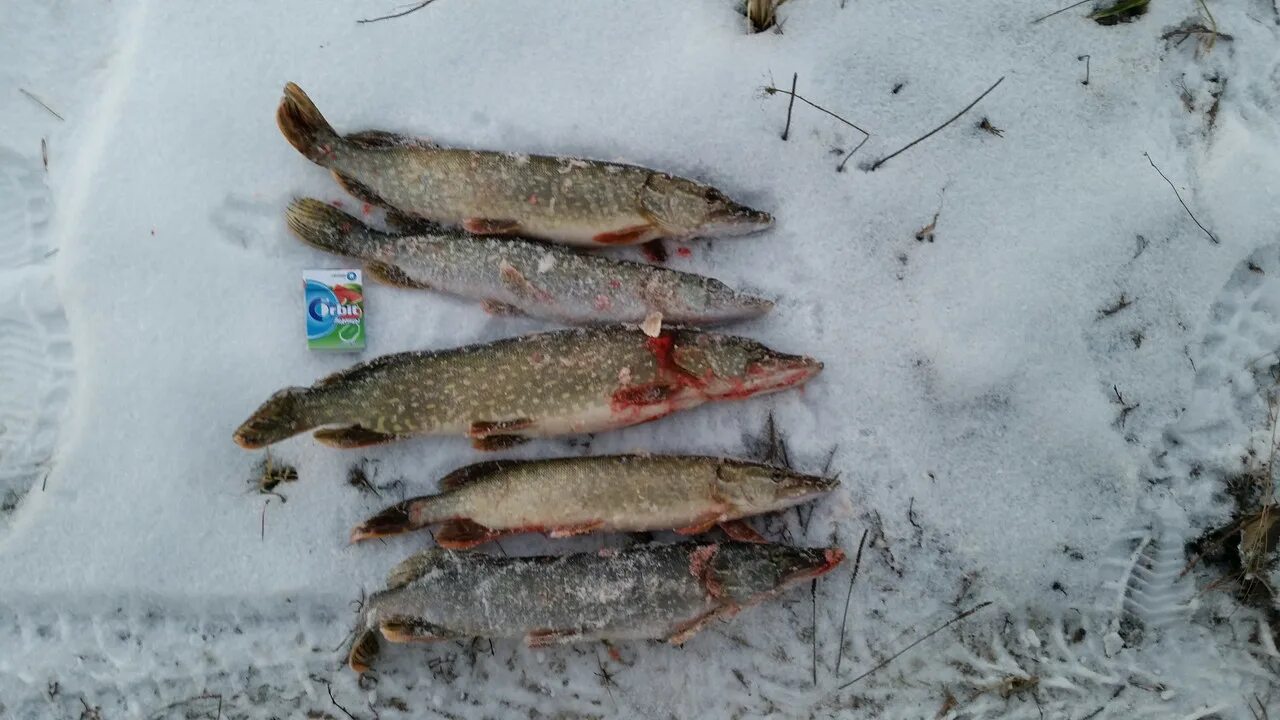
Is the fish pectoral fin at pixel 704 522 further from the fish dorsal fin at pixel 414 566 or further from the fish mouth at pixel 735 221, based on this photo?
the fish mouth at pixel 735 221

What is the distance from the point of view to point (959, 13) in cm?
375

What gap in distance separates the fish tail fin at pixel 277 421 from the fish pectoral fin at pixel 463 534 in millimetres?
713

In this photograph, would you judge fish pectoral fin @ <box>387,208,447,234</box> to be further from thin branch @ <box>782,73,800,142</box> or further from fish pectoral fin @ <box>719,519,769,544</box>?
fish pectoral fin @ <box>719,519,769,544</box>

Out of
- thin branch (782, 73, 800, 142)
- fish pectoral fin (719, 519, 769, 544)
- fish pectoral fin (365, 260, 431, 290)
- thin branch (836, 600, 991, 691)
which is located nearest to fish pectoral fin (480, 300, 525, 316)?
fish pectoral fin (365, 260, 431, 290)

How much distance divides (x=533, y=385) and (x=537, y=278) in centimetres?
46

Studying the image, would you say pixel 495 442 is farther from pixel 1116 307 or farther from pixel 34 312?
pixel 1116 307

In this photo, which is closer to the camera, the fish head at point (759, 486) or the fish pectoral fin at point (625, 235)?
the fish head at point (759, 486)

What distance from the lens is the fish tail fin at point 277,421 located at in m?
3.38

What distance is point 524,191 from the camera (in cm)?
353

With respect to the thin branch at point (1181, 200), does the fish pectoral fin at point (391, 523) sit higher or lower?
lower

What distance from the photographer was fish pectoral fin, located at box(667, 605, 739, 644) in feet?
11.0

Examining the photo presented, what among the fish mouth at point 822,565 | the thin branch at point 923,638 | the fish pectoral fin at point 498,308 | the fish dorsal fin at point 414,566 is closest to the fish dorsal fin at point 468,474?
the fish dorsal fin at point 414,566

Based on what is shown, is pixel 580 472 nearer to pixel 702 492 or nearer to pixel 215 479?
pixel 702 492

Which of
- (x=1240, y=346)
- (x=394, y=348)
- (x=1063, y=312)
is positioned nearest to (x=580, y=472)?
(x=394, y=348)
